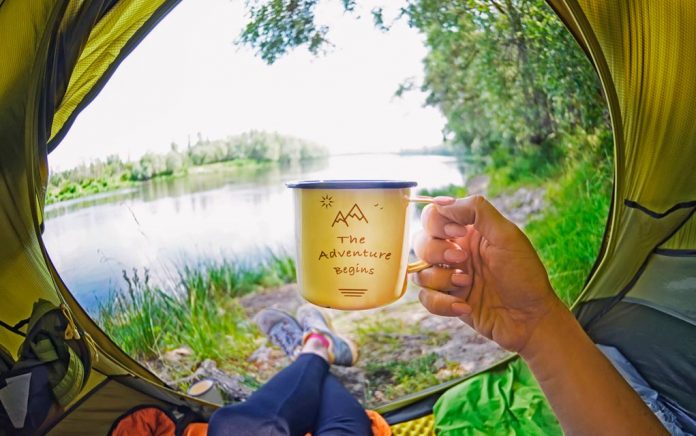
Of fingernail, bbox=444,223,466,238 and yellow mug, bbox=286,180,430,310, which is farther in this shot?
fingernail, bbox=444,223,466,238

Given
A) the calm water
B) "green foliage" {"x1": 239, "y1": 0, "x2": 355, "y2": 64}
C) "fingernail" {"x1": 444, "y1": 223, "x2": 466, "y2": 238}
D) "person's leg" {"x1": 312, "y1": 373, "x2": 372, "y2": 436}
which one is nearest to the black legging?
"person's leg" {"x1": 312, "y1": 373, "x2": 372, "y2": 436}

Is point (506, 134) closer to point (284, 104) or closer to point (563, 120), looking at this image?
point (563, 120)

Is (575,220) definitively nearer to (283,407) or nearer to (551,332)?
(551,332)

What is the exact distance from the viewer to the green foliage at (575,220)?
4.91ft

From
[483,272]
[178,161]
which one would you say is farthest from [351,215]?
[178,161]

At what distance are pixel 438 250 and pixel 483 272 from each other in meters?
0.10

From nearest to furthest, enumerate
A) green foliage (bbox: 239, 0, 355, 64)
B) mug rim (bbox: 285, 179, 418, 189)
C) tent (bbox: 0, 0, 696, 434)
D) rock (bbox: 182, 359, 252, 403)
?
mug rim (bbox: 285, 179, 418, 189) → tent (bbox: 0, 0, 696, 434) → green foliage (bbox: 239, 0, 355, 64) → rock (bbox: 182, 359, 252, 403)

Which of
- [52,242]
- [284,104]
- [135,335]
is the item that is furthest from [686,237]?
→ [52,242]

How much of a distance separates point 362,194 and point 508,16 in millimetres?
994

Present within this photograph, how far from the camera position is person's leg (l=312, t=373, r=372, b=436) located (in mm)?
1278

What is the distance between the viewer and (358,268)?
0.72 m

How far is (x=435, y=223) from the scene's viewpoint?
83 centimetres

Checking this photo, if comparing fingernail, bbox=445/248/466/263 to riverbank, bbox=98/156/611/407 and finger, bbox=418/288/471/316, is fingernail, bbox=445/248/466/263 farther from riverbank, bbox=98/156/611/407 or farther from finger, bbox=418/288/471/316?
riverbank, bbox=98/156/611/407

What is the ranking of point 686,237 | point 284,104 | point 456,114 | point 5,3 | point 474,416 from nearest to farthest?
1. point 5,3
2. point 686,237
3. point 474,416
4. point 284,104
5. point 456,114
